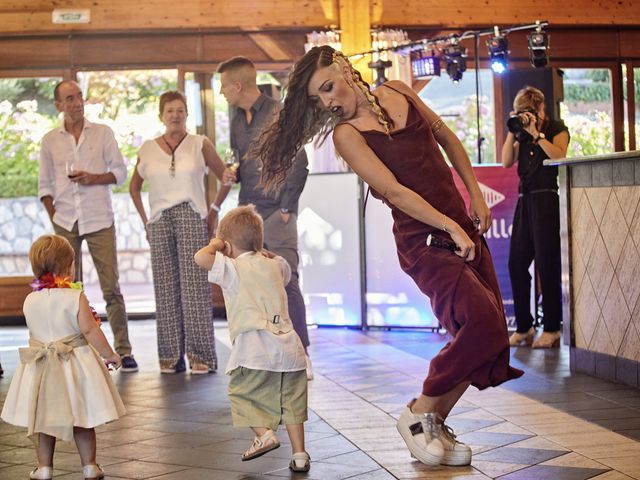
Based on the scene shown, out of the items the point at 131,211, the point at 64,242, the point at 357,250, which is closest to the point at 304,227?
the point at 357,250

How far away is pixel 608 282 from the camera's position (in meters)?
5.40

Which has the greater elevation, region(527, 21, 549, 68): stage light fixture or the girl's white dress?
region(527, 21, 549, 68): stage light fixture

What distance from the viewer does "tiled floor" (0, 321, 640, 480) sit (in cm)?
370

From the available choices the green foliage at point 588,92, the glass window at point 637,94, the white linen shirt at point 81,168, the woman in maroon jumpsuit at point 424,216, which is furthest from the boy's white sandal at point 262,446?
the glass window at point 637,94

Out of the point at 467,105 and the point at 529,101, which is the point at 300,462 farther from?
the point at 467,105

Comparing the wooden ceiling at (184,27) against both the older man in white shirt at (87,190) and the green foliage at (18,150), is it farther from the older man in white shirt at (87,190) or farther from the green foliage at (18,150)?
the older man in white shirt at (87,190)

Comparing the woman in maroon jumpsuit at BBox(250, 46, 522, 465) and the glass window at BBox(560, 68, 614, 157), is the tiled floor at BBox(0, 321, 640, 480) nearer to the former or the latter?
the woman in maroon jumpsuit at BBox(250, 46, 522, 465)

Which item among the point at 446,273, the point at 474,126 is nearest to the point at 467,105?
the point at 474,126

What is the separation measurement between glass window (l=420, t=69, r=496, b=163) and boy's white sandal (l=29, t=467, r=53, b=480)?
778 cm

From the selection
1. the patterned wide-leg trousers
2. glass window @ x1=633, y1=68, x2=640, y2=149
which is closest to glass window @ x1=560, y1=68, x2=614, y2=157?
glass window @ x1=633, y1=68, x2=640, y2=149

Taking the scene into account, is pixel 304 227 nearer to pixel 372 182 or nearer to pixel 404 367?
pixel 404 367

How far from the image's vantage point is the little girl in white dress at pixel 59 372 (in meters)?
3.62

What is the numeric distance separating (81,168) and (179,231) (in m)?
0.78

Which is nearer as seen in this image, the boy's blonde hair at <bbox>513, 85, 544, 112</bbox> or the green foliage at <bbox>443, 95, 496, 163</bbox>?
the boy's blonde hair at <bbox>513, 85, 544, 112</bbox>
